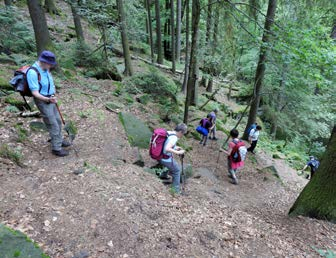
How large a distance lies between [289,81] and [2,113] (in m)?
8.86

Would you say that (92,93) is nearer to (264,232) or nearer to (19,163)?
(19,163)

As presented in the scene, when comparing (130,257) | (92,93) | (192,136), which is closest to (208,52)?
(192,136)

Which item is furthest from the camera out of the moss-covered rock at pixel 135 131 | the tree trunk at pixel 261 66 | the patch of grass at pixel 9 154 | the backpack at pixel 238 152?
the tree trunk at pixel 261 66

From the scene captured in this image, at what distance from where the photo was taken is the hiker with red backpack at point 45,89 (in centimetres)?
455

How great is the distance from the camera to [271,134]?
19188mm

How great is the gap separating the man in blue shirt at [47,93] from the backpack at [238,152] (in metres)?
5.56

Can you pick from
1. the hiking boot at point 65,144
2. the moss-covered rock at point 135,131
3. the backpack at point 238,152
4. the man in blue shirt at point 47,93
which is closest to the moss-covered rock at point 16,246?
the man in blue shirt at point 47,93

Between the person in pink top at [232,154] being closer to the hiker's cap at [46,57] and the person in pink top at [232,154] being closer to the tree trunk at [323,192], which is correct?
the tree trunk at [323,192]

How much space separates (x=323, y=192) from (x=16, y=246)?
502cm

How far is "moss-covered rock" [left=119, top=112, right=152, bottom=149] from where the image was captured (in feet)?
24.9

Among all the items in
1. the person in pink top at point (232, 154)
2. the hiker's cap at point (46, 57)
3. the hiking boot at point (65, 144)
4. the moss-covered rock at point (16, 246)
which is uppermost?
the hiker's cap at point (46, 57)

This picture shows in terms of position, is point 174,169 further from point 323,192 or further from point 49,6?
point 49,6

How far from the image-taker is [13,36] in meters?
11.0

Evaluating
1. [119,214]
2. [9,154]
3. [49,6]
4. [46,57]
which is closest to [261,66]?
[46,57]
